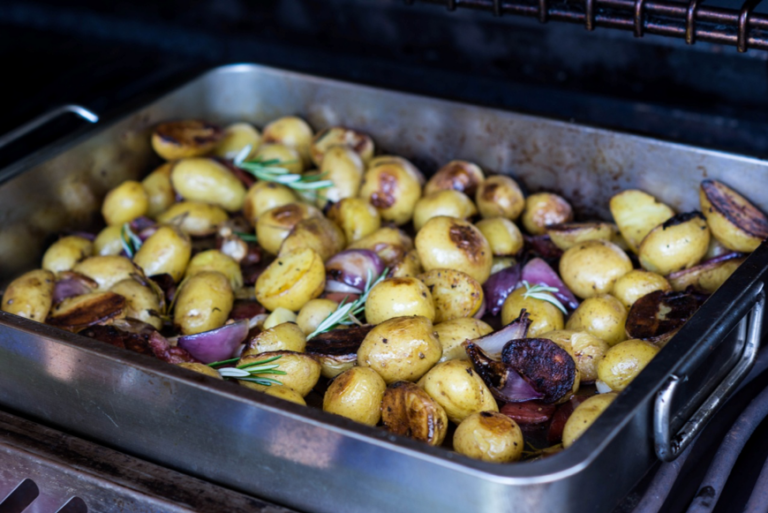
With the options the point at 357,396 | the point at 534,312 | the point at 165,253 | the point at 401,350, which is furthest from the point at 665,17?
the point at 165,253

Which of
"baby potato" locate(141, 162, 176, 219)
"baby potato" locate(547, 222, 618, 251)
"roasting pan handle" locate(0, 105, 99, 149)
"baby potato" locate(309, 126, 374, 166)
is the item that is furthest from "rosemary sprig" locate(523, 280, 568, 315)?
"roasting pan handle" locate(0, 105, 99, 149)

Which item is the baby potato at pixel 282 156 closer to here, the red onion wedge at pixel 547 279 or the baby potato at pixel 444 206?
the baby potato at pixel 444 206

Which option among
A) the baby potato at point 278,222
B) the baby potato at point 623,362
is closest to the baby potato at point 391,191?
the baby potato at point 278,222

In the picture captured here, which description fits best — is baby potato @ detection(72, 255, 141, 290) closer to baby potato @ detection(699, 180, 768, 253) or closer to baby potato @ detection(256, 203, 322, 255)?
baby potato @ detection(256, 203, 322, 255)

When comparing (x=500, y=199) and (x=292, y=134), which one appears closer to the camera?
(x=500, y=199)

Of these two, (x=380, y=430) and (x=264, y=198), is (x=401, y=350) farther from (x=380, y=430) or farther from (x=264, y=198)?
(x=264, y=198)

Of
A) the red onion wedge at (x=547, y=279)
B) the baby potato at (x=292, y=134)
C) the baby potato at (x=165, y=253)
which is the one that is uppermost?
the baby potato at (x=292, y=134)

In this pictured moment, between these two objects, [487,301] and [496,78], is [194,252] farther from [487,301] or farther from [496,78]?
[496,78]

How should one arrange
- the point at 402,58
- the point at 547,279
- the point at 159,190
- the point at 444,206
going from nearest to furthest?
the point at 547,279
the point at 444,206
the point at 159,190
the point at 402,58
